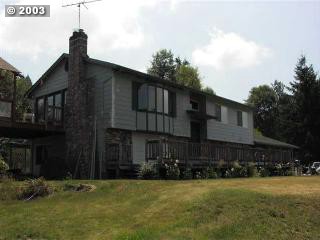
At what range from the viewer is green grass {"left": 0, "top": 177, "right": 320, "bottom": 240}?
1084cm

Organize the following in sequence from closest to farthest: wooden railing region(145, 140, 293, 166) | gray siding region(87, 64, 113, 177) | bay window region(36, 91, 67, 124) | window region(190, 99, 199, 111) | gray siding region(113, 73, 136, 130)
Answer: wooden railing region(145, 140, 293, 166)
gray siding region(87, 64, 113, 177)
gray siding region(113, 73, 136, 130)
bay window region(36, 91, 67, 124)
window region(190, 99, 199, 111)

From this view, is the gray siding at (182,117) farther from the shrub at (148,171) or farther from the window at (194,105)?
the shrub at (148,171)

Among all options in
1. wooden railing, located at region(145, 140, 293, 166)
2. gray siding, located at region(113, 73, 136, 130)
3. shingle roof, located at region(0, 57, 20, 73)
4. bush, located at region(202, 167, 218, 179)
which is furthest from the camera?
gray siding, located at region(113, 73, 136, 130)

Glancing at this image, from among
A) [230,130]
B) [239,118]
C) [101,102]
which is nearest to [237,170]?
[101,102]

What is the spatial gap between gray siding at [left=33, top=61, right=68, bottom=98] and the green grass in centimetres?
1451

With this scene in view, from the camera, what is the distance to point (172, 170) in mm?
21312

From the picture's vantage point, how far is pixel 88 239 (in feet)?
34.3

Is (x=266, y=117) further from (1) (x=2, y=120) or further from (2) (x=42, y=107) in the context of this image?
(1) (x=2, y=120)

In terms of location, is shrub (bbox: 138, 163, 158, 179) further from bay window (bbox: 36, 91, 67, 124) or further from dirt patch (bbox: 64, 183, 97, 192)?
bay window (bbox: 36, 91, 67, 124)

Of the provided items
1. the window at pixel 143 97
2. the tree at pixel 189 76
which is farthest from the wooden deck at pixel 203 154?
the tree at pixel 189 76

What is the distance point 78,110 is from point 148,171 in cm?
702

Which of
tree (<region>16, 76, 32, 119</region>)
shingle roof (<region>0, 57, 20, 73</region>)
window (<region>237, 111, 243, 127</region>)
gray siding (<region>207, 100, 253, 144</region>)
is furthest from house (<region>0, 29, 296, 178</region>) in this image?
tree (<region>16, 76, 32, 119</region>)

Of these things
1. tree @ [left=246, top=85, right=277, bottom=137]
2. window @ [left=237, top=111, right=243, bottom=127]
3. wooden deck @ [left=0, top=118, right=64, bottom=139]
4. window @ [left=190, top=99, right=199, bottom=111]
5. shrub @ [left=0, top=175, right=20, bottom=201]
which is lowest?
shrub @ [left=0, top=175, right=20, bottom=201]

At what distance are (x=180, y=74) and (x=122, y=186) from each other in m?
50.8
